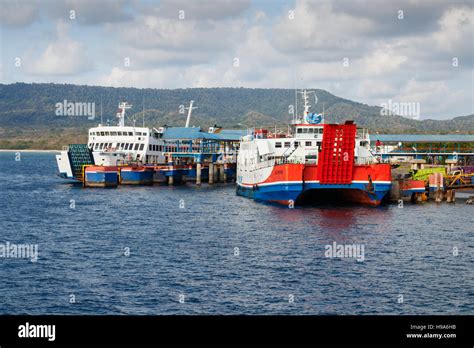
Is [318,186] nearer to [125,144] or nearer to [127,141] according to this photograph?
[127,141]

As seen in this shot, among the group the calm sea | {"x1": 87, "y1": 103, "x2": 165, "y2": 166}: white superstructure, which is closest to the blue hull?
the calm sea

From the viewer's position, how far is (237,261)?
1545 inches

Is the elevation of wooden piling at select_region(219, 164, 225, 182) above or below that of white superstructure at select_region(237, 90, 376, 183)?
below

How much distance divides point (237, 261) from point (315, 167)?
83.2 ft

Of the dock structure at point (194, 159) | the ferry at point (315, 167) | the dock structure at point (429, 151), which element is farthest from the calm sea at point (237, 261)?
the dock structure at point (429, 151)

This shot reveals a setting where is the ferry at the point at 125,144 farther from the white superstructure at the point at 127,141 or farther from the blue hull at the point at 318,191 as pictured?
the blue hull at the point at 318,191

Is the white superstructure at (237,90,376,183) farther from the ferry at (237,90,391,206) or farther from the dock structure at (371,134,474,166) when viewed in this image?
the dock structure at (371,134,474,166)

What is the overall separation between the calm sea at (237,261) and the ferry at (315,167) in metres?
2.47

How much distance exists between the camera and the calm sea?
29.6m

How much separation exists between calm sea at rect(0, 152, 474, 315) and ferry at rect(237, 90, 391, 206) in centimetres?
247
